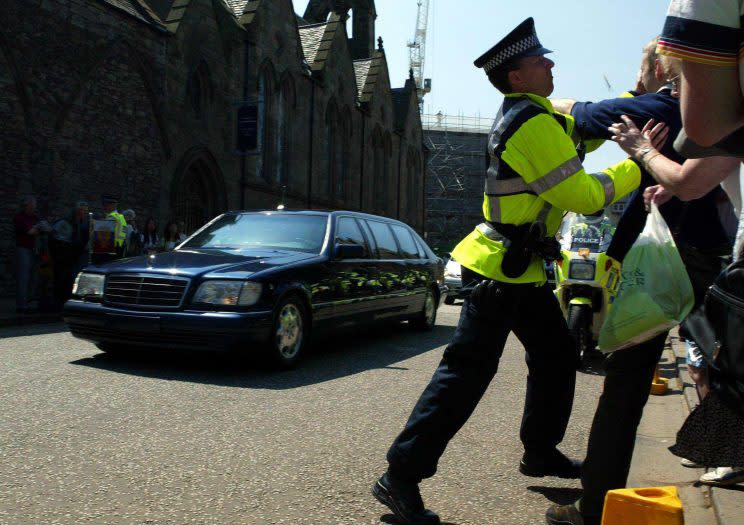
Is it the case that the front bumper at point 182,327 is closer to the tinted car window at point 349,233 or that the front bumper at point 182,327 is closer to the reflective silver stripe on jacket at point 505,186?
the tinted car window at point 349,233

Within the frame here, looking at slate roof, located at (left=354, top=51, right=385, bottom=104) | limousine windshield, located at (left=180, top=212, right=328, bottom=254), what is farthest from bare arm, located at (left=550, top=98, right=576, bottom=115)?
slate roof, located at (left=354, top=51, right=385, bottom=104)

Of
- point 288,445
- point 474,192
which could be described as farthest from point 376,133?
point 288,445

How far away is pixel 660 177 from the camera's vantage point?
2406 millimetres

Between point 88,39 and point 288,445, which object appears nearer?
point 288,445

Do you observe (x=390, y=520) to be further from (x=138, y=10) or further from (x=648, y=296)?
(x=138, y=10)

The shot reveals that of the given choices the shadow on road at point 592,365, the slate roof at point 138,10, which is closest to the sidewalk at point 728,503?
the shadow on road at point 592,365

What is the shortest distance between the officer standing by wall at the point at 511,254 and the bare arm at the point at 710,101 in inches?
54.6

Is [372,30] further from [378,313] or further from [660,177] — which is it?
[660,177]

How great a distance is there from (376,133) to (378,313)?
34062mm

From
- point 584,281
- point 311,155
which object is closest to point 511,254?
point 584,281

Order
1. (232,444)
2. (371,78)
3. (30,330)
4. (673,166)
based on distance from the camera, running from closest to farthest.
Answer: (673,166), (232,444), (30,330), (371,78)

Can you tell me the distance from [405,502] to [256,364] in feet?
14.3

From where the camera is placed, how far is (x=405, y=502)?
3109 mm

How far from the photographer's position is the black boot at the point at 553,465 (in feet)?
12.0
